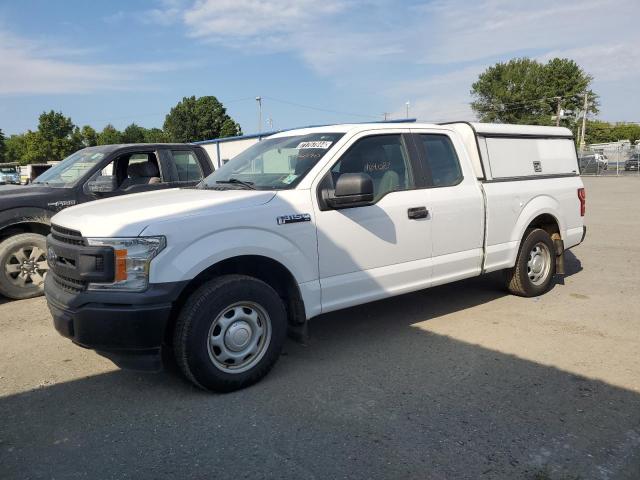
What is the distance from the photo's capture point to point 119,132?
281ft

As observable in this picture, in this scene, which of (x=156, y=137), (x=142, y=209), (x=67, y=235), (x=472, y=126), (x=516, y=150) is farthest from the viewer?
(x=156, y=137)

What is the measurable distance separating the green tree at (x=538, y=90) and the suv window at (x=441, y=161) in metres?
A: 68.9

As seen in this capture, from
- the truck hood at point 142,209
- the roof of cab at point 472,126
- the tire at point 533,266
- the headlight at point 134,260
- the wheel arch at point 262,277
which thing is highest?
the roof of cab at point 472,126

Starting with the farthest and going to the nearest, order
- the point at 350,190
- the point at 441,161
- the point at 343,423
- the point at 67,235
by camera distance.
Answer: the point at 441,161, the point at 350,190, the point at 67,235, the point at 343,423

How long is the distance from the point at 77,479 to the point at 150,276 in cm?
119

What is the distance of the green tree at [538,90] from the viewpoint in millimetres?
68562

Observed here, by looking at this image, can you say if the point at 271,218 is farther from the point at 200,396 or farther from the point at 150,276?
the point at 200,396

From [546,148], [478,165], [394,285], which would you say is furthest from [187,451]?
[546,148]

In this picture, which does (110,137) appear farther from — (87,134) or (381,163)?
(381,163)

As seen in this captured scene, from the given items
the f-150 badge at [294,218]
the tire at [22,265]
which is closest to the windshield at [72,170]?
the tire at [22,265]

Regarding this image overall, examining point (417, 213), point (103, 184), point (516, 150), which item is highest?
point (516, 150)

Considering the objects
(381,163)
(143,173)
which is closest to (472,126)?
(381,163)

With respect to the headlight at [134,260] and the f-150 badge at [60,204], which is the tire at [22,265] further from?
the headlight at [134,260]

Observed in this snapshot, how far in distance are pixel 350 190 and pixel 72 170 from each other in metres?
4.61
